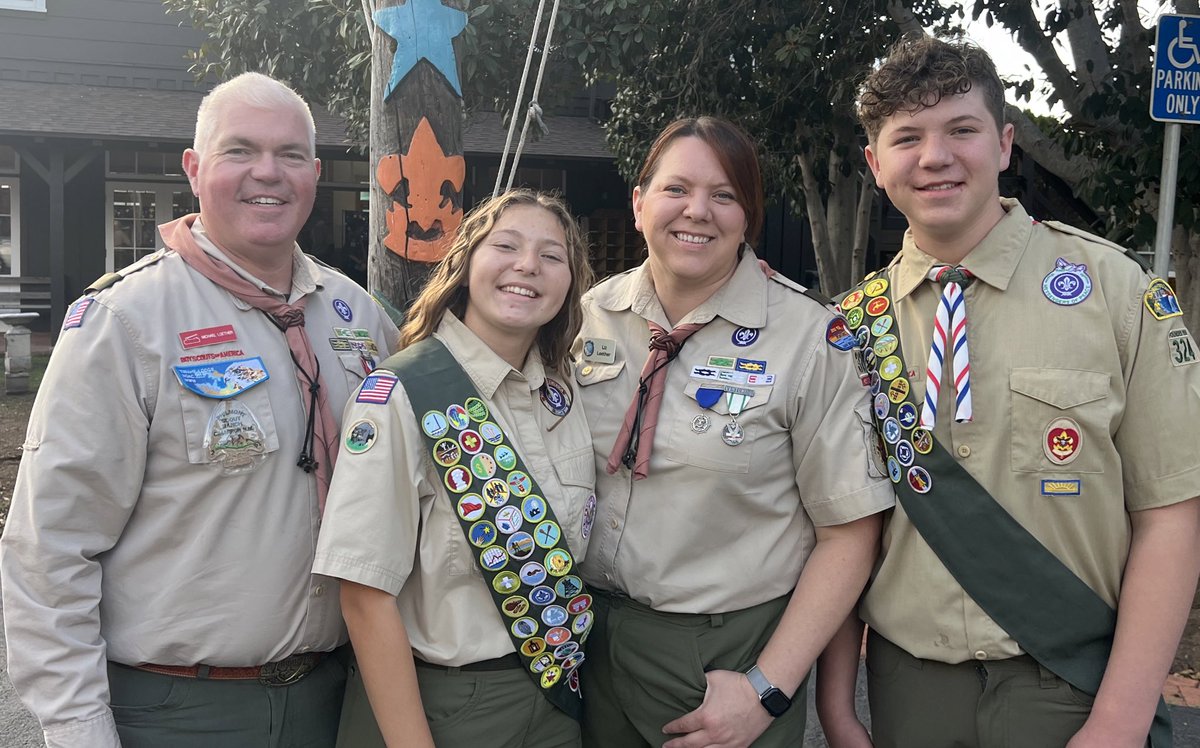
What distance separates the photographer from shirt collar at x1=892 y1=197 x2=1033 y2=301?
2117 mm

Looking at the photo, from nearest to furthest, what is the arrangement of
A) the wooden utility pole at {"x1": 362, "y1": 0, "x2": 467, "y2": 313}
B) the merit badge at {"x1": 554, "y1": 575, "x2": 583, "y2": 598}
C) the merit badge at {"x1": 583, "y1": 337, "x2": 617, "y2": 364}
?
the merit badge at {"x1": 554, "y1": 575, "x2": 583, "y2": 598}, the merit badge at {"x1": 583, "y1": 337, "x2": 617, "y2": 364}, the wooden utility pole at {"x1": 362, "y1": 0, "x2": 467, "y2": 313}

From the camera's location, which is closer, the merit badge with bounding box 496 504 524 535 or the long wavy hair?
the merit badge with bounding box 496 504 524 535

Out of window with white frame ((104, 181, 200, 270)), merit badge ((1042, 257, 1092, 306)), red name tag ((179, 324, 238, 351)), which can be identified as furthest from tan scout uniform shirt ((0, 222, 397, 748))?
window with white frame ((104, 181, 200, 270))

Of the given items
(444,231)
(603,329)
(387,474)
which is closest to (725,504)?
(603,329)

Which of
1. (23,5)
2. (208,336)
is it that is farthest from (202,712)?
(23,5)

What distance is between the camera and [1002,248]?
2139mm

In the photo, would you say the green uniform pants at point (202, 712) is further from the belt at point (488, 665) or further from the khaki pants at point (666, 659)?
the khaki pants at point (666, 659)

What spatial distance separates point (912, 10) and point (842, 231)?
2.94 meters

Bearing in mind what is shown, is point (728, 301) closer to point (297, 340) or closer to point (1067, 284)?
point (1067, 284)

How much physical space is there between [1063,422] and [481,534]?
4.05 feet

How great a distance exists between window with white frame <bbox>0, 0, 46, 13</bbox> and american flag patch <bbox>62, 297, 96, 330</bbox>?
47.7 feet

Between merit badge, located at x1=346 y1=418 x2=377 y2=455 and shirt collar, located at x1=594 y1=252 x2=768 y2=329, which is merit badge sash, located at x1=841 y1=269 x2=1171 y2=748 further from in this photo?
merit badge, located at x1=346 y1=418 x2=377 y2=455

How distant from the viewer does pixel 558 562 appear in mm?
2070

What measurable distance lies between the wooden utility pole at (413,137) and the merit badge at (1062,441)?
205 cm
